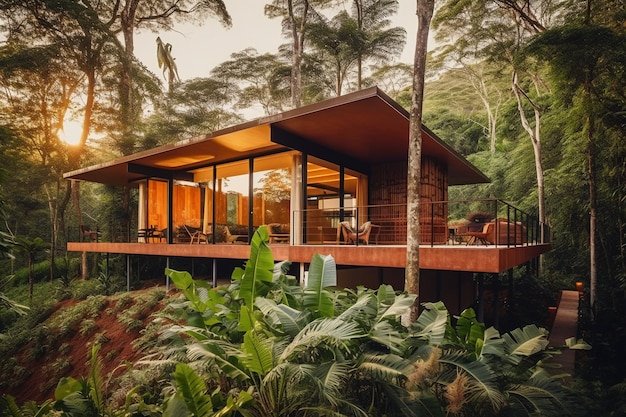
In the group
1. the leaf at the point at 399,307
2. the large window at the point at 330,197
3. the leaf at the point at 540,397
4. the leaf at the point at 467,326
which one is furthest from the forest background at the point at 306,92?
the leaf at the point at 399,307

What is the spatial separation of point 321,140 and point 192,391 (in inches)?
298

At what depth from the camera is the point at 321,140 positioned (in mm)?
9445

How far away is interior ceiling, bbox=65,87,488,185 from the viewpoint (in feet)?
23.5

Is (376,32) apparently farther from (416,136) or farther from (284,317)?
(284,317)

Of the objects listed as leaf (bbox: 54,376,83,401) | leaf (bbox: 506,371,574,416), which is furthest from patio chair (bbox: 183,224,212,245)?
leaf (bbox: 506,371,574,416)

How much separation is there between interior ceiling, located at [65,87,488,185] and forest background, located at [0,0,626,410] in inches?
129

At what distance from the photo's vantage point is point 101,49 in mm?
17797

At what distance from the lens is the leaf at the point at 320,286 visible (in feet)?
11.2

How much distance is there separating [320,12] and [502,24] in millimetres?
8382

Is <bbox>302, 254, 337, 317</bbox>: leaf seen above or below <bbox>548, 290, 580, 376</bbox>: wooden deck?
above

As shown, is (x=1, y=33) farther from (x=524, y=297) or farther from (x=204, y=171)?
(x=524, y=297)

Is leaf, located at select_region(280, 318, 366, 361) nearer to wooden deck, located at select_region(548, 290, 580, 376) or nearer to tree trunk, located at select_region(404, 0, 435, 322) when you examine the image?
tree trunk, located at select_region(404, 0, 435, 322)

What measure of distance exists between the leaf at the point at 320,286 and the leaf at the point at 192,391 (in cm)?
121

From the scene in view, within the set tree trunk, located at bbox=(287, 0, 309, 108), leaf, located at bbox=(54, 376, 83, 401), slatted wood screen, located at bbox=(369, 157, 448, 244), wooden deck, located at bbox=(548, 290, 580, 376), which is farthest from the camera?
tree trunk, located at bbox=(287, 0, 309, 108)
